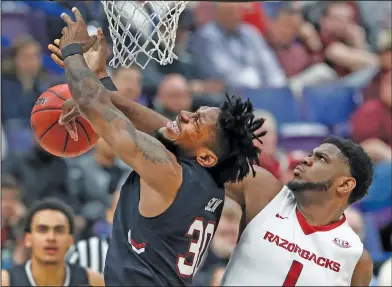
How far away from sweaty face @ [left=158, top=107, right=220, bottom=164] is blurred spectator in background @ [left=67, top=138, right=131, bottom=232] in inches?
144

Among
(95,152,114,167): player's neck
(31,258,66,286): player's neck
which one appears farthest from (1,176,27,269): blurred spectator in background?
(31,258,66,286): player's neck

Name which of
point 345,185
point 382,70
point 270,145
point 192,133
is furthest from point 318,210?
point 382,70

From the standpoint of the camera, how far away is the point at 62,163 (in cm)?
811

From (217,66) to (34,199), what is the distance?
2.61 meters

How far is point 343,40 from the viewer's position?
398 inches

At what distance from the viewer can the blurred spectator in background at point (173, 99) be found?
28.0ft

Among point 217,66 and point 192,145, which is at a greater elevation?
point 192,145

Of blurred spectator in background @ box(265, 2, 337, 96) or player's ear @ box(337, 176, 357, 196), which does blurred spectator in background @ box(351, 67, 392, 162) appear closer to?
blurred spectator in background @ box(265, 2, 337, 96)

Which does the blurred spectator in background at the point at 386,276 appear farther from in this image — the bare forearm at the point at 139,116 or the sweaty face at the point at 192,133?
the sweaty face at the point at 192,133

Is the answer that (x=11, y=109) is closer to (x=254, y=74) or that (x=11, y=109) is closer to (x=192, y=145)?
(x=254, y=74)

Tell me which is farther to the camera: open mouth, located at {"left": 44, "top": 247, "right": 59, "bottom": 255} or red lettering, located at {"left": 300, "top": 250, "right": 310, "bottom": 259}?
open mouth, located at {"left": 44, "top": 247, "right": 59, "bottom": 255}

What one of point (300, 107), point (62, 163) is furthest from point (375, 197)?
point (62, 163)

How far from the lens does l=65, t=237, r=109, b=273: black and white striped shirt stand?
277 inches

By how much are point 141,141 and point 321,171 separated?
3.89 ft
